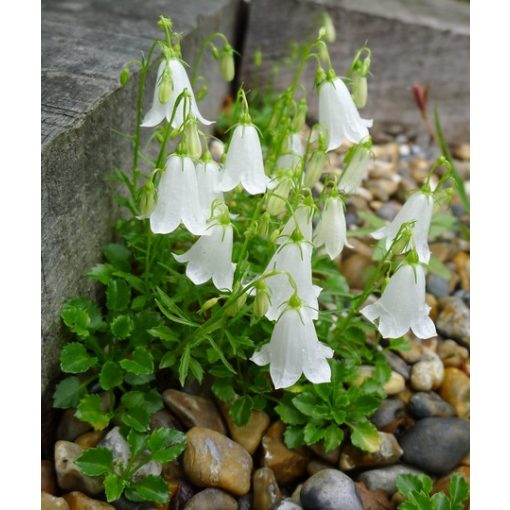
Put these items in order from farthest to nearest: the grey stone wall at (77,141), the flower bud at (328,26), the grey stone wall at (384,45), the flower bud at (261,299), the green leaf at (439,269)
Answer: the grey stone wall at (384,45) < the flower bud at (328,26) < the green leaf at (439,269) < the grey stone wall at (77,141) < the flower bud at (261,299)

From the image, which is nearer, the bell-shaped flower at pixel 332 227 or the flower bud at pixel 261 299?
the flower bud at pixel 261 299

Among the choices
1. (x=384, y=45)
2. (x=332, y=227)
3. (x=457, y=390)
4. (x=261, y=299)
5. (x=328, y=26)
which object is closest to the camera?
(x=261, y=299)

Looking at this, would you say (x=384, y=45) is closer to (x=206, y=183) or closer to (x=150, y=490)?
(x=206, y=183)

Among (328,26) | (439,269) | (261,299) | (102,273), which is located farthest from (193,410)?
(328,26)

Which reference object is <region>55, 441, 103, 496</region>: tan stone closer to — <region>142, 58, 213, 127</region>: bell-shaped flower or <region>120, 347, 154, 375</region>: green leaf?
<region>120, 347, 154, 375</region>: green leaf

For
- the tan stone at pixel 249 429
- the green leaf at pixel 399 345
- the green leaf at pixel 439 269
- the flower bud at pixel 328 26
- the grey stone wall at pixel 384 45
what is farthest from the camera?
the grey stone wall at pixel 384 45

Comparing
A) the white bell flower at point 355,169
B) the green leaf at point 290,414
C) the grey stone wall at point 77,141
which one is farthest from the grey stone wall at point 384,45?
the green leaf at point 290,414

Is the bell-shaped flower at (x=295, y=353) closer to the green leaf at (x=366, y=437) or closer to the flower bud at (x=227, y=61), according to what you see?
the green leaf at (x=366, y=437)
